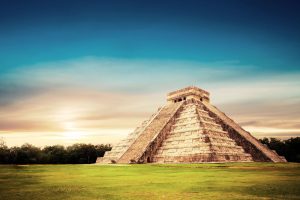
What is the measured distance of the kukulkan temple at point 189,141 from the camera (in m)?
31.3

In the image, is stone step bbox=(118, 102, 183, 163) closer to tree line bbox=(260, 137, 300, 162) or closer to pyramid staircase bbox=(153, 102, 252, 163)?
pyramid staircase bbox=(153, 102, 252, 163)

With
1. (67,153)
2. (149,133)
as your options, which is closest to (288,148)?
(149,133)

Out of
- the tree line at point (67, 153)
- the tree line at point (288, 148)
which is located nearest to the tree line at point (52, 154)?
the tree line at point (67, 153)

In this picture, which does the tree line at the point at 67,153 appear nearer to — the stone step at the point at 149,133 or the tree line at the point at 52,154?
the tree line at the point at 52,154

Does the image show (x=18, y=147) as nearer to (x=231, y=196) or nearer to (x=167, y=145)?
(x=167, y=145)

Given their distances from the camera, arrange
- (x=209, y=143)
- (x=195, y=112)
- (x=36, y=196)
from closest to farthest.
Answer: (x=36, y=196), (x=209, y=143), (x=195, y=112)

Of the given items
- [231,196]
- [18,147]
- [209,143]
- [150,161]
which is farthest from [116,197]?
[18,147]

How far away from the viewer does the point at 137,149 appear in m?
35.2

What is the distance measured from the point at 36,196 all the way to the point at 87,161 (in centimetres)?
5823

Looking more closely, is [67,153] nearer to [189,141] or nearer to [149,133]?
[149,133]

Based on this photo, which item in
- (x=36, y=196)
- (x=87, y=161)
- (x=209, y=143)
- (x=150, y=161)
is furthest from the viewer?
(x=87, y=161)

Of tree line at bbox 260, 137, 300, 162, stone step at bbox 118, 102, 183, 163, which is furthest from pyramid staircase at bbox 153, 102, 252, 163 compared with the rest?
tree line at bbox 260, 137, 300, 162

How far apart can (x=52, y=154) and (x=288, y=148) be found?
176 ft

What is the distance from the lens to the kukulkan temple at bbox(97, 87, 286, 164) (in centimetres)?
3134
